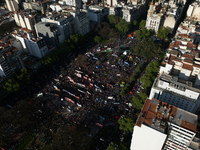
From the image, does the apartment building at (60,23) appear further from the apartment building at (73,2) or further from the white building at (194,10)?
the white building at (194,10)

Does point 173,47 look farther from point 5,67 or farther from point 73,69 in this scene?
point 5,67

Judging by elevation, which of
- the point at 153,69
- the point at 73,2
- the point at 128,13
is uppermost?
the point at 73,2

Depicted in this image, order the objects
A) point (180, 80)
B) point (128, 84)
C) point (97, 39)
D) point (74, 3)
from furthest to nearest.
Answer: point (74, 3), point (97, 39), point (128, 84), point (180, 80)

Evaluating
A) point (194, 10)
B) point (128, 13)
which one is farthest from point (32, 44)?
point (194, 10)

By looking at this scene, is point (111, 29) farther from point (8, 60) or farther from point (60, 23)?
point (8, 60)

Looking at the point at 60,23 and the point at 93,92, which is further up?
the point at 60,23

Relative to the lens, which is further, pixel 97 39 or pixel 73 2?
pixel 73 2

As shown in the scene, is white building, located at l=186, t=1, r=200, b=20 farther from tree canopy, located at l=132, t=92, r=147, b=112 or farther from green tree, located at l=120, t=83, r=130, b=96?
tree canopy, located at l=132, t=92, r=147, b=112

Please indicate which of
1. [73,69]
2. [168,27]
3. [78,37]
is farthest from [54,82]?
[168,27]

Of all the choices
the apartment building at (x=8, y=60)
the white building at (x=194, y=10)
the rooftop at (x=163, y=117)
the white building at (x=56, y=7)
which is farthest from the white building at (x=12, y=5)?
the white building at (x=194, y=10)
